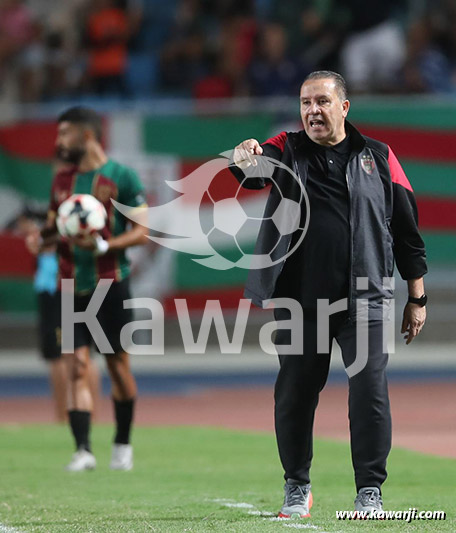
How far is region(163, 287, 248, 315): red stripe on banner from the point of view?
63.6ft

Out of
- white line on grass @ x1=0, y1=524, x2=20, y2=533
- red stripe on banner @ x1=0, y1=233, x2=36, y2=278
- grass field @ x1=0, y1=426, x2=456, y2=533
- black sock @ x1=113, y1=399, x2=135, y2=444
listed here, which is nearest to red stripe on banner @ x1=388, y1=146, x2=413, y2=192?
grass field @ x1=0, y1=426, x2=456, y2=533

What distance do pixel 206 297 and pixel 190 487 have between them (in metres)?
10.8

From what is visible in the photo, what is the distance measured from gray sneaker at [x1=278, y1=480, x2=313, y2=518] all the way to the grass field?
0.07 m

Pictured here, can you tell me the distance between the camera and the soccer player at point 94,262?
980 centimetres

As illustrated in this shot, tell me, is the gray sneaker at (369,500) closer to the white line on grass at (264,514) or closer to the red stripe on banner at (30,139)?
the white line on grass at (264,514)

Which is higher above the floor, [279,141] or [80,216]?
[279,141]

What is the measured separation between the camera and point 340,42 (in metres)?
20.8

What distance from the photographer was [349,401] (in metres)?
6.90

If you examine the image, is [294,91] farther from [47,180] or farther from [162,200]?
Result: [47,180]

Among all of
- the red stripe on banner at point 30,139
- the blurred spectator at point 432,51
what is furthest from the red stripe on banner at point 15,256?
the blurred spectator at point 432,51

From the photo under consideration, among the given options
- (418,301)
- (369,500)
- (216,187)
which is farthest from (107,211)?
(216,187)

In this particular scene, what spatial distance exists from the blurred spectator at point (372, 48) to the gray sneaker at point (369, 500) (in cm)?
1387

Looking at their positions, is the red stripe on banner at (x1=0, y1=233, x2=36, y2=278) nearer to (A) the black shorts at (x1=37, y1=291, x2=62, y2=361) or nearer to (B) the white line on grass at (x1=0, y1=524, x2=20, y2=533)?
(A) the black shorts at (x1=37, y1=291, x2=62, y2=361)

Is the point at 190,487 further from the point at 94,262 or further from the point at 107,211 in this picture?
the point at 107,211
